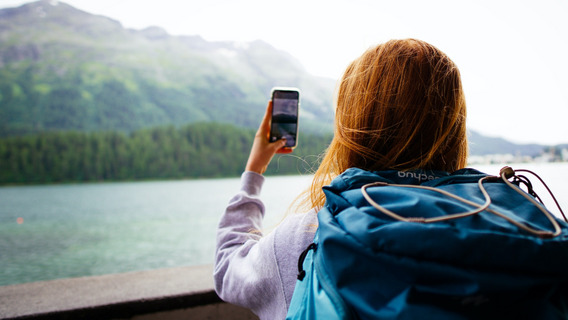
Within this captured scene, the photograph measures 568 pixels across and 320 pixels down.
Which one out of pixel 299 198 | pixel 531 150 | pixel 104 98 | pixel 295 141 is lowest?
pixel 104 98

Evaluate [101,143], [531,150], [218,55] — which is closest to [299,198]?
[531,150]

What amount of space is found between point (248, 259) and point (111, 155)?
44224 mm

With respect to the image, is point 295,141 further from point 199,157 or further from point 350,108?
point 199,157

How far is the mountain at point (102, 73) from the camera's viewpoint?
156 ft

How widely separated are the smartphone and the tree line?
27775mm

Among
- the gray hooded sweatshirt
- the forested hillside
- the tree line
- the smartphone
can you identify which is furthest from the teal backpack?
the tree line

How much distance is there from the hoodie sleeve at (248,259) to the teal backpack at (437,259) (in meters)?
0.17

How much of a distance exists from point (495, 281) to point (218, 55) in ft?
175

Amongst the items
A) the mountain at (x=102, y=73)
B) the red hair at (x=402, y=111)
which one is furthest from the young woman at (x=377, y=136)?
the mountain at (x=102, y=73)

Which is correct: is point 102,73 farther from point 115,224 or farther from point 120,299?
point 120,299

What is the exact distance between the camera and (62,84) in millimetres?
57250

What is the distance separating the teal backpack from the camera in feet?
1.57

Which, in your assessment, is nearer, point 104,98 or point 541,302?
point 541,302

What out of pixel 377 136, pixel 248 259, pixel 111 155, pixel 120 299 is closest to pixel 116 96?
pixel 111 155
